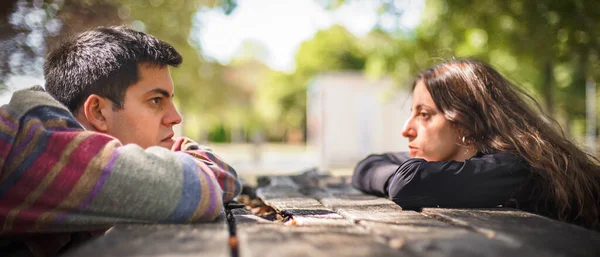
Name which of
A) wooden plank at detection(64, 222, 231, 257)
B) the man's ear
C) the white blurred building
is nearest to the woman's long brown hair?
wooden plank at detection(64, 222, 231, 257)

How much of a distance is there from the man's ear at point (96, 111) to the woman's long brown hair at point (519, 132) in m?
1.84

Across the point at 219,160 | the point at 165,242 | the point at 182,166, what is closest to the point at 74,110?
the point at 219,160

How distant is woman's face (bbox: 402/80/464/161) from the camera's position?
3.08 m

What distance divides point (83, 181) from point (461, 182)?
161cm

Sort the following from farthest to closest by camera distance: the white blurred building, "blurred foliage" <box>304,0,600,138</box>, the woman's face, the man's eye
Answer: the white blurred building → "blurred foliage" <box>304,0,600,138</box> → the woman's face → the man's eye

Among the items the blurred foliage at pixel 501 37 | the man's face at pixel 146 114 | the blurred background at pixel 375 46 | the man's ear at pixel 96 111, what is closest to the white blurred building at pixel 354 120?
the blurred background at pixel 375 46

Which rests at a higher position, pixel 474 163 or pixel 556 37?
pixel 556 37

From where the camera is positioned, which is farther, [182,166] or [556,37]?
[556,37]

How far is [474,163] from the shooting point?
2529mm

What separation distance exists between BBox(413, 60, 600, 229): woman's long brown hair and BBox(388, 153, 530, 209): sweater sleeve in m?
0.14

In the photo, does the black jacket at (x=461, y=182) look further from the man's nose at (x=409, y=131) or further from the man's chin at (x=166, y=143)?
the man's chin at (x=166, y=143)

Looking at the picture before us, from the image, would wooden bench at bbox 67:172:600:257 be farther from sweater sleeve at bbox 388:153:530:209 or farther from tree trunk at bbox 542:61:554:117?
tree trunk at bbox 542:61:554:117

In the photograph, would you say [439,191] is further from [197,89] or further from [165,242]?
[197,89]

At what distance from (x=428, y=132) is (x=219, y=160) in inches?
49.6
